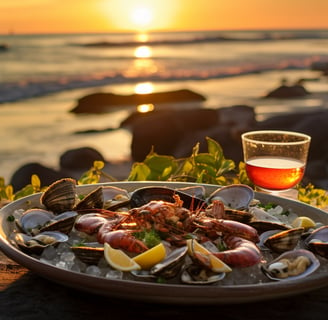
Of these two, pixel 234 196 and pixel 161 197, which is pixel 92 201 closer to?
pixel 161 197

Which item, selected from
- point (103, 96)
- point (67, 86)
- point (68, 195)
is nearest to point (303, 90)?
point (103, 96)

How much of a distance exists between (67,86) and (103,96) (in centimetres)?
466

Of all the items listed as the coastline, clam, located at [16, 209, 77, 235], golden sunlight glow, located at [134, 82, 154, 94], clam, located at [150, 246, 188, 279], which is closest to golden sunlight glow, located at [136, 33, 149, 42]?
the coastline

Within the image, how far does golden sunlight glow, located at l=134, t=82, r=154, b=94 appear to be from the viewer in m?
25.0

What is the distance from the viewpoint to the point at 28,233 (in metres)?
2.19

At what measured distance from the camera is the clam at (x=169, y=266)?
1.77 metres

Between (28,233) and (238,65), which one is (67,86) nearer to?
(238,65)

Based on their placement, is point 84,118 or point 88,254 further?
point 84,118

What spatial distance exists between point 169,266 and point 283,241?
0.50 metres

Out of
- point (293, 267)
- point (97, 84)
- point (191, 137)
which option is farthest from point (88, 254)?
point (97, 84)

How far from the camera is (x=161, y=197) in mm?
2682

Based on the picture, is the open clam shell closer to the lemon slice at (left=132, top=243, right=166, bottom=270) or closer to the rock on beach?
the lemon slice at (left=132, top=243, right=166, bottom=270)

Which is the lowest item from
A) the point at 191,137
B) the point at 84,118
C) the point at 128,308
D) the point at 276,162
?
the point at 84,118

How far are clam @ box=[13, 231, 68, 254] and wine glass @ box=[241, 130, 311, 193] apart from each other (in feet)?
4.52
